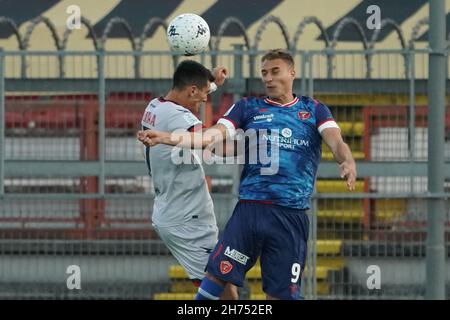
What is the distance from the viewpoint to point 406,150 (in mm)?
12102

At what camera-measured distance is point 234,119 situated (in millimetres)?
8820

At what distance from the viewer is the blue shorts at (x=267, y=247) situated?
869 centimetres

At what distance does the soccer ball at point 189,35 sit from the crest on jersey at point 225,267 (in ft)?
6.00

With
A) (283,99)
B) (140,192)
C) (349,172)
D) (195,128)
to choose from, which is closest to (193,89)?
(195,128)

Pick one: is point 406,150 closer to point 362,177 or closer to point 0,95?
point 362,177

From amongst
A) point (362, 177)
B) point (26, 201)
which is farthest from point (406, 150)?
point (26, 201)

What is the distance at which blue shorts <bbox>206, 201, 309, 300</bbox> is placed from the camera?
8.69m

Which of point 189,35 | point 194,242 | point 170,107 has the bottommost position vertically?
point 194,242

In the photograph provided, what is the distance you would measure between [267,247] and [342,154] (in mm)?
826

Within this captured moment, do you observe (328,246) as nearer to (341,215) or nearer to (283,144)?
(341,215)

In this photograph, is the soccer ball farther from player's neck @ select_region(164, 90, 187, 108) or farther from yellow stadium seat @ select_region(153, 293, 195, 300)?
yellow stadium seat @ select_region(153, 293, 195, 300)

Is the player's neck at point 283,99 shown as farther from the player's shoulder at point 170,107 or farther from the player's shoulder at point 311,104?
the player's shoulder at point 170,107

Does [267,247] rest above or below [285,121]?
below

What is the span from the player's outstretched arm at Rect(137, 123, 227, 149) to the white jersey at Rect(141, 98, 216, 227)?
342 millimetres
